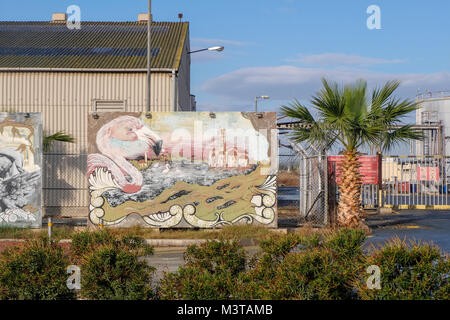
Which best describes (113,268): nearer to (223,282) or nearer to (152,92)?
(223,282)

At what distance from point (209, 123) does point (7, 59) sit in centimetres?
1136

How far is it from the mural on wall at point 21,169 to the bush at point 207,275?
11.2 meters

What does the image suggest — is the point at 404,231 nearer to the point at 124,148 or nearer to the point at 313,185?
the point at 313,185

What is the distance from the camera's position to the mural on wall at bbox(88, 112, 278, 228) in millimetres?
17219

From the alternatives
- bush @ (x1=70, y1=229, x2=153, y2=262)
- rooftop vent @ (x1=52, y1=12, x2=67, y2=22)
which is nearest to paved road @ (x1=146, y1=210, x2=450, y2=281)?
bush @ (x1=70, y1=229, x2=153, y2=262)

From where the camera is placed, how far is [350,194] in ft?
56.2

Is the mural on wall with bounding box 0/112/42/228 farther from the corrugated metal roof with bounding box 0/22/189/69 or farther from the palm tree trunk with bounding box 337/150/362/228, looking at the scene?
the palm tree trunk with bounding box 337/150/362/228

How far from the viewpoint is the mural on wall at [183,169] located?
56.5ft

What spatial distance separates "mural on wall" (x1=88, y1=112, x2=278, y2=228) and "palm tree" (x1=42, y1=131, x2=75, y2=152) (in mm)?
4324

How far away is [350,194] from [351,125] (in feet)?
6.53

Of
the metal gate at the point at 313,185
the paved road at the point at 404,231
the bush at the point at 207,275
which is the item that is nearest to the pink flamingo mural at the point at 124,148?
the paved road at the point at 404,231

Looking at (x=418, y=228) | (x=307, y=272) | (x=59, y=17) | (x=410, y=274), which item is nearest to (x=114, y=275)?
(x=307, y=272)

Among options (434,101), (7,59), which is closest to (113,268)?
(7,59)
